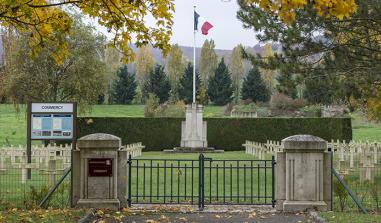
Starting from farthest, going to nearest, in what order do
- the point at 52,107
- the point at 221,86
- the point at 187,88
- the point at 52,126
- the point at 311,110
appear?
1. the point at 221,86
2. the point at 187,88
3. the point at 311,110
4. the point at 52,107
5. the point at 52,126

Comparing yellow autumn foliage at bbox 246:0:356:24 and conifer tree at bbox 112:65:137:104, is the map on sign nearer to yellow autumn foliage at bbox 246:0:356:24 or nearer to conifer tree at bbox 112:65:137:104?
yellow autumn foliage at bbox 246:0:356:24

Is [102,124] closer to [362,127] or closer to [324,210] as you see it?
[324,210]

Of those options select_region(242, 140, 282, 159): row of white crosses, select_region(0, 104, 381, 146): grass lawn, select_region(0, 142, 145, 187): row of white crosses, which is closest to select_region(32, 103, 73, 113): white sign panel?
select_region(0, 142, 145, 187): row of white crosses

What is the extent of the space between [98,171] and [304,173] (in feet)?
13.3

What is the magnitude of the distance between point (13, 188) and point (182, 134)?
22.5 m

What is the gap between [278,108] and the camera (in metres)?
74.8

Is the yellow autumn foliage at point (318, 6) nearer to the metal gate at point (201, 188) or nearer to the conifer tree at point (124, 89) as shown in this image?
the metal gate at point (201, 188)

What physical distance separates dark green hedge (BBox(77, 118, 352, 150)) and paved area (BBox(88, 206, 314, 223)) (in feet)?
85.2

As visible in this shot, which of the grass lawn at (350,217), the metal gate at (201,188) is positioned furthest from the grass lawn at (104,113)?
the grass lawn at (350,217)

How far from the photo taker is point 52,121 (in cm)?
1964

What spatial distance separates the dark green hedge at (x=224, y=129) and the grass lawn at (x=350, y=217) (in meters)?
27.6

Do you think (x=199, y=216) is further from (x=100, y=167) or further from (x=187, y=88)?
(x=187, y=88)

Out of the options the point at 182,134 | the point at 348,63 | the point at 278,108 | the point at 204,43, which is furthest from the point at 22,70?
the point at 204,43

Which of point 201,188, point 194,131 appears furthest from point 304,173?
point 194,131
